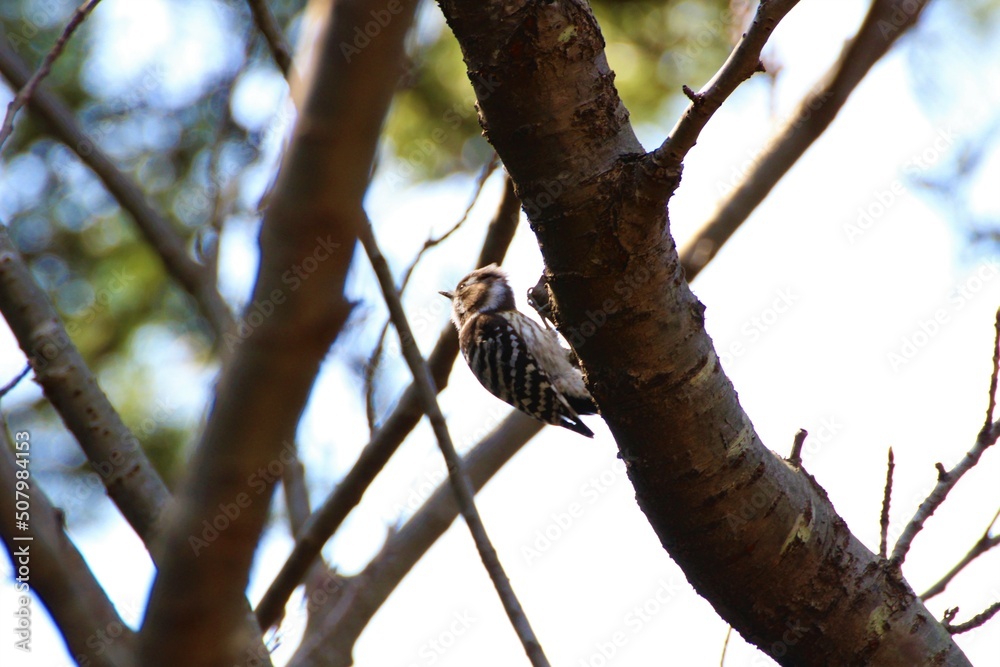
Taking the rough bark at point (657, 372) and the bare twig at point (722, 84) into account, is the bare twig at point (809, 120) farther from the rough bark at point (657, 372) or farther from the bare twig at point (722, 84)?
the bare twig at point (722, 84)

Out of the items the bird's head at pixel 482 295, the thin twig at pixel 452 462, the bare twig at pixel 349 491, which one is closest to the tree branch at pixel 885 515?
the thin twig at pixel 452 462

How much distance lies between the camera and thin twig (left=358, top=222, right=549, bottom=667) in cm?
262

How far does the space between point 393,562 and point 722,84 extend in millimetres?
3078

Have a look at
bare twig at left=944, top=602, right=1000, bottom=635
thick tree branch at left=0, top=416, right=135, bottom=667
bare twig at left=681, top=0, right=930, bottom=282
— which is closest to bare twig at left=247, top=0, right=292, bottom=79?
thick tree branch at left=0, top=416, right=135, bottom=667

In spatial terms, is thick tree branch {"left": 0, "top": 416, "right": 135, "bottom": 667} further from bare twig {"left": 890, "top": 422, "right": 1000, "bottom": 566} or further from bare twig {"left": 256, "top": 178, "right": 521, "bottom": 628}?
bare twig {"left": 890, "top": 422, "right": 1000, "bottom": 566}

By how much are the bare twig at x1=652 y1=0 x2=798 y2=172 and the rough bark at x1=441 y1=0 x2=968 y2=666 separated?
54 mm

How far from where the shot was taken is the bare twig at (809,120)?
456 centimetres

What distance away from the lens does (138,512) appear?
2893 mm

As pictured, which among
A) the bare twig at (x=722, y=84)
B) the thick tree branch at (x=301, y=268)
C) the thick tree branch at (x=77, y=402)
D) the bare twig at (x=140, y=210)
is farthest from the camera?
the bare twig at (x=140, y=210)

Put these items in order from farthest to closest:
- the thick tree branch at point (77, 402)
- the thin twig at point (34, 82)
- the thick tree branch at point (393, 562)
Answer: the thick tree branch at point (393, 562)
the thick tree branch at point (77, 402)
the thin twig at point (34, 82)

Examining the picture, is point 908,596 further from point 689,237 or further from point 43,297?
point 43,297

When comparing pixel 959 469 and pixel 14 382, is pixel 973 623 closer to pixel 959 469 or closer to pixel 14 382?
pixel 959 469

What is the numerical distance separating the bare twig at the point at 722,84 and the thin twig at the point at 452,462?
0.93m

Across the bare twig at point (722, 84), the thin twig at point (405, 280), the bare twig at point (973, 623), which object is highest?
the thin twig at point (405, 280)
